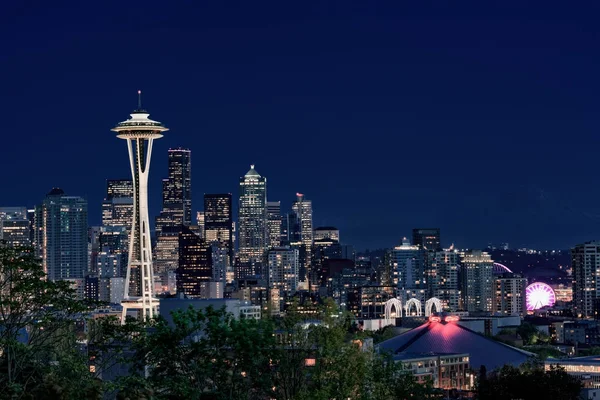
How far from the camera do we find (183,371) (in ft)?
126

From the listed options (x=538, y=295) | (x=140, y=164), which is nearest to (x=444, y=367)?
(x=140, y=164)

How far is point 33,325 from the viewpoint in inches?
1209

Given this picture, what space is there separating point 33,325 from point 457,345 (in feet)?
279

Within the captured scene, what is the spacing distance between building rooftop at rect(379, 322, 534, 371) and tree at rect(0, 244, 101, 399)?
7519cm

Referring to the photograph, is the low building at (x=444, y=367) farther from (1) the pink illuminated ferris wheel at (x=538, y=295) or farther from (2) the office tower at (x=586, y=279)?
(1) the pink illuminated ferris wheel at (x=538, y=295)

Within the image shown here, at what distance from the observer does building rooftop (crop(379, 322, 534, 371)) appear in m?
108

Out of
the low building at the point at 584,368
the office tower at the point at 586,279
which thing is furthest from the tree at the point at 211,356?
the office tower at the point at 586,279

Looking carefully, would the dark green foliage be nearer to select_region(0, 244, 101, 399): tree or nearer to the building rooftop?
the building rooftop

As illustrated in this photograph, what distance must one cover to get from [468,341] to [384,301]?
69.9 meters

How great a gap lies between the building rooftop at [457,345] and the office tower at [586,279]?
226 ft

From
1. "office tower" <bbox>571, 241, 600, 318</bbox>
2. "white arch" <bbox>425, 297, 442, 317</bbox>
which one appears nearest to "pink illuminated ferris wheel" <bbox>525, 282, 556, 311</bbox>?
"office tower" <bbox>571, 241, 600, 318</bbox>

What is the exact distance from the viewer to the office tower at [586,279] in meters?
188

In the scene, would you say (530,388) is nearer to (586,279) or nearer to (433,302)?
(433,302)

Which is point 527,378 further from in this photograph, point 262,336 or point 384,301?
point 384,301
